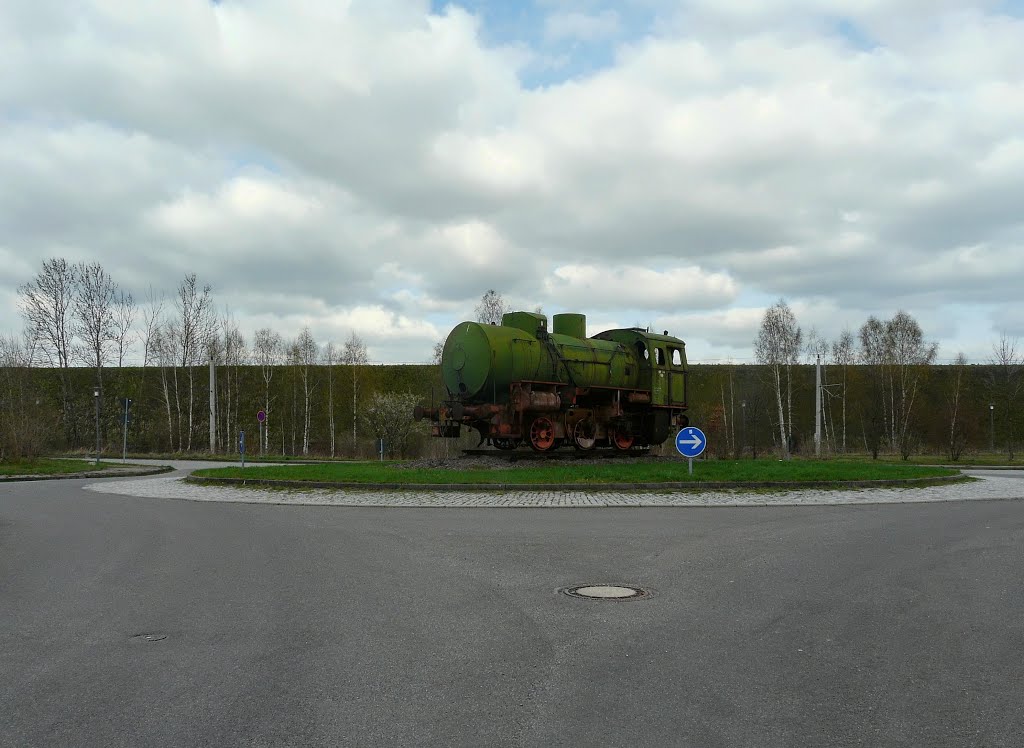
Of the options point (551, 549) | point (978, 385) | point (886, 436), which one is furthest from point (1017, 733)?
point (978, 385)

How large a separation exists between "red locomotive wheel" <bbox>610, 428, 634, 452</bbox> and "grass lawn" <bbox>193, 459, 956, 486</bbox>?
3585 millimetres

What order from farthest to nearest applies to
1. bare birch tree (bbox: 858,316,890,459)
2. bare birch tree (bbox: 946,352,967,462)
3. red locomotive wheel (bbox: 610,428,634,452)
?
1. bare birch tree (bbox: 858,316,890,459)
2. bare birch tree (bbox: 946,352,967,462)
3. red locomotive wheel (bbox: 610,428,634,452)

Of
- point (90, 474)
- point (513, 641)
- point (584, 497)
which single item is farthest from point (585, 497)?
point (90, 474)

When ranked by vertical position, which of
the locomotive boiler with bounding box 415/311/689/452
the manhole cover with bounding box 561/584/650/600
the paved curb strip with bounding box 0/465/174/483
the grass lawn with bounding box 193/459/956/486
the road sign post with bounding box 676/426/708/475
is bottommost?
the paved curb strip with bounding box 0/465/174/483

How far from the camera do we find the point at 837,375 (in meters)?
70.7

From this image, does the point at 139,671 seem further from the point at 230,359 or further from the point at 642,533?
the point at 230,359

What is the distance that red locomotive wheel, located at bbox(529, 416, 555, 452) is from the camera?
22656 mm

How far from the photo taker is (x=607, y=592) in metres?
7.07

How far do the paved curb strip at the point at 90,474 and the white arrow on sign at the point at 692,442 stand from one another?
19.5 m

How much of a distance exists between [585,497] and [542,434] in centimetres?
691

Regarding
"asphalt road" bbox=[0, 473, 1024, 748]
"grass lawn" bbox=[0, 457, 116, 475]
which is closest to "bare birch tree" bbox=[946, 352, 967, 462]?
"asphalt road" bbox=[0, 473, 1024, 748]

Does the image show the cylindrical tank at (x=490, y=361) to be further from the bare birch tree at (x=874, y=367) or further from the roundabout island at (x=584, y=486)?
the bare birch tree at (x=874, y=367)

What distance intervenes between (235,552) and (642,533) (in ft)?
17.5

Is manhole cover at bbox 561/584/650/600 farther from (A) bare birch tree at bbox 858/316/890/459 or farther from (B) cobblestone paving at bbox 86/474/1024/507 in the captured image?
(A) bare birch tree at bbox 858/316/890/459
